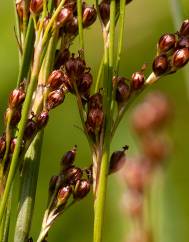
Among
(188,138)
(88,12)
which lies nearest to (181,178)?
(188,138)

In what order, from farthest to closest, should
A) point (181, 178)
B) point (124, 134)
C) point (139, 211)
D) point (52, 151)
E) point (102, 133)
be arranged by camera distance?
point (52, 151), point (181, 178), point (124, 134), point (102, 133), point (139, 211)

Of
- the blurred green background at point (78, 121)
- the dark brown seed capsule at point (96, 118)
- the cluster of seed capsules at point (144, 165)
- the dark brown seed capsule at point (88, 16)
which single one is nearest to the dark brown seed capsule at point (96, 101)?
the dark brown seed capsule at point (96, 118)

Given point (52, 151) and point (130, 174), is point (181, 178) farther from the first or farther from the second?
point (130, 174)

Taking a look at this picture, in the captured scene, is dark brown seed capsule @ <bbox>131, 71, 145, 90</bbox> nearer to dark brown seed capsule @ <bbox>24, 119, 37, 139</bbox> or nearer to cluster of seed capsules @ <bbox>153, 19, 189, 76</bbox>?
cluster of seed capsules @ <bbox>153, 19, 189, 76</bbox>

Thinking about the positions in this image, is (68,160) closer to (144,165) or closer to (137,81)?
(137,81)

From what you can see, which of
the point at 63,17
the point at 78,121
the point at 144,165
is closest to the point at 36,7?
the point at 63,17

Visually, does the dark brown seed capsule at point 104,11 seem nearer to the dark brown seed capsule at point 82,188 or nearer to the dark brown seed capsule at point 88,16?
the dark brown seed capsule at point 88,16
